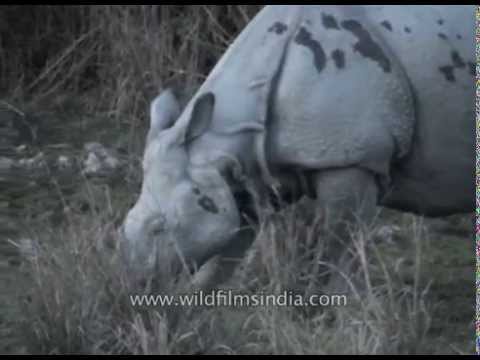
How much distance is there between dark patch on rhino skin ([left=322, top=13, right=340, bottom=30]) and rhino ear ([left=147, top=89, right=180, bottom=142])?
2.39 feet

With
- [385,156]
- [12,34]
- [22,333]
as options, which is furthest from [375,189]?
[12,34]

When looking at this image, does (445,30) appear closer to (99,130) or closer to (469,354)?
(469,354)

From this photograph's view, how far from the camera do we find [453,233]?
20.4 feet

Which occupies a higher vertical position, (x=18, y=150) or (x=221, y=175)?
(x=221, y=175)

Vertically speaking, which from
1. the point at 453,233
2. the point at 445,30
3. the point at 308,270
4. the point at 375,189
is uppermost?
the point at 445,30

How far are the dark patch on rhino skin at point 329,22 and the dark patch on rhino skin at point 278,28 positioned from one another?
160 mm

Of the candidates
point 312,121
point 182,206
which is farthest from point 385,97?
point 182,206

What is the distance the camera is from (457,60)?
4555mm

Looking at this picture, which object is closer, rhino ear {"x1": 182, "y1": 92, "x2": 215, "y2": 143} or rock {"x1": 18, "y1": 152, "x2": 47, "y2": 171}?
rhino ear {"x1": 182, "y1": 92, "x2": 215, "y2": 143}

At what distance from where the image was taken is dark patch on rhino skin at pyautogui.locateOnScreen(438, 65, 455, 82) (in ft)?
14.9

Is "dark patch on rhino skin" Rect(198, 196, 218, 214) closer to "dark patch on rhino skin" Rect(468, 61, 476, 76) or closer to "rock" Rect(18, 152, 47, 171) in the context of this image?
"dark patch on rhino skin" Rect(468, 61, 476, 76)

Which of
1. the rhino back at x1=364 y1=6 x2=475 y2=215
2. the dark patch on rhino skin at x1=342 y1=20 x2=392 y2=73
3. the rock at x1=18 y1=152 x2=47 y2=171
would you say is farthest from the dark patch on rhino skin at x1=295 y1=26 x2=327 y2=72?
the rock at x1=18 y1=152 x2=47 y2=171

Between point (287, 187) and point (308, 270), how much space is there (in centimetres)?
36

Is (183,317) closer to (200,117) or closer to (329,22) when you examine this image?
(200,117)
